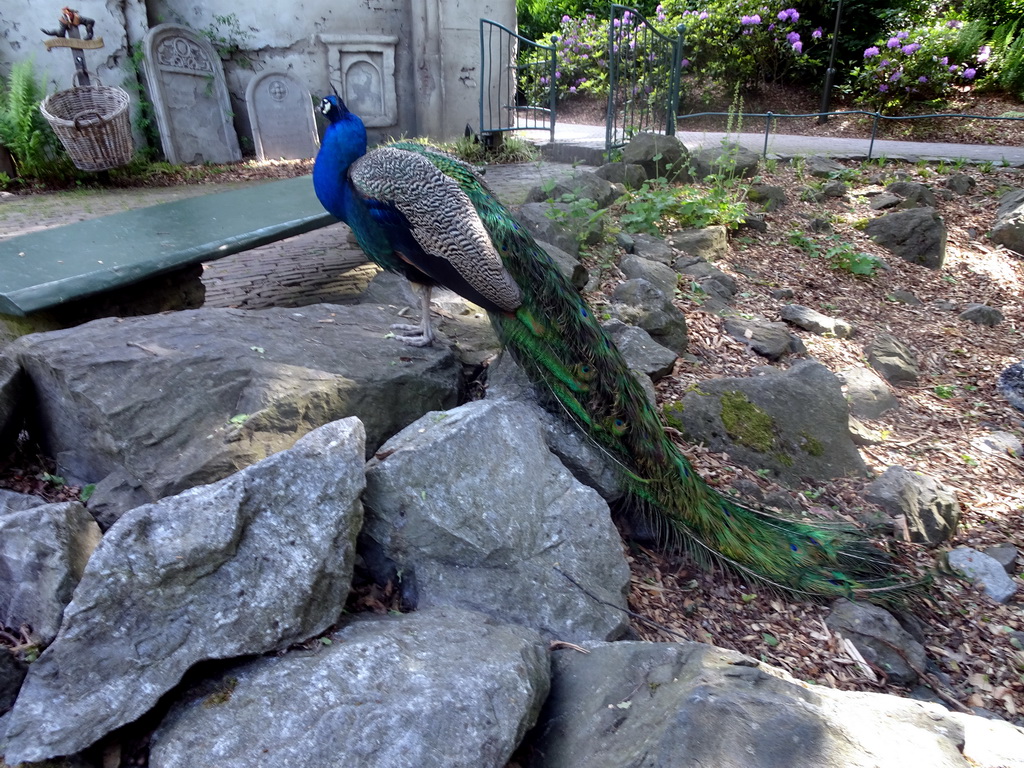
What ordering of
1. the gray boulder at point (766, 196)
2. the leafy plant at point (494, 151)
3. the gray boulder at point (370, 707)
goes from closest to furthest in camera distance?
the gray boulder at point (370, 707)
the gray boulder at point (766, 196)
the leafy plant at point (494, 151)

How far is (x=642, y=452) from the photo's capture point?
2619 millimetres

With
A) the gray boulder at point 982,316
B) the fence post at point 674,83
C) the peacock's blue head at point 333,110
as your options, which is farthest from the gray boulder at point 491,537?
the fence post at point 674,83

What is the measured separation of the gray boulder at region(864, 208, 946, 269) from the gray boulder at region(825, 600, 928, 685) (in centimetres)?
436

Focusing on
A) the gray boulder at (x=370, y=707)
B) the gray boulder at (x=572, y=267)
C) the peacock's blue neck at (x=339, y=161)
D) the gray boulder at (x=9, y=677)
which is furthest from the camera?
the gray boulder at (x=572, y=267)

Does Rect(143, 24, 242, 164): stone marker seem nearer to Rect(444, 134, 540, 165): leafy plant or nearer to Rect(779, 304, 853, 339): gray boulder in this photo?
Rect(444, 134, 540, 165): leafy plant

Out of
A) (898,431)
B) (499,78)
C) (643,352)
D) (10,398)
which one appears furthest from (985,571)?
(499,78)

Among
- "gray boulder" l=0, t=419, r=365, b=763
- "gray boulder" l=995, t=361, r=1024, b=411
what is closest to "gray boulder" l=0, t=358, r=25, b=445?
"gray boulder" l=0, t=419, r=365, b=763

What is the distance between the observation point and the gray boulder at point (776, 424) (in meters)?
3.15

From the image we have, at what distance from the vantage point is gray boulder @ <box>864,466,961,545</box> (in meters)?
2.90

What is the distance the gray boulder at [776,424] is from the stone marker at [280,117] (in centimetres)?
743

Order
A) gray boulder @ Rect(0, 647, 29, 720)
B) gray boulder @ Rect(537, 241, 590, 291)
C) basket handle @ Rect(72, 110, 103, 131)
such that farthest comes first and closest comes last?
basket handle @ Rect(72, 110, 103, 131) < gray boulder @ Rect(537, 241, 590, 291) < gray boulder @ Rect(0, 647, 29, 720)

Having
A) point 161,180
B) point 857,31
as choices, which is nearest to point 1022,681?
point 161,180

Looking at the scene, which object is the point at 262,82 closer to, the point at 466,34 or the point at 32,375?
the point at 466,34

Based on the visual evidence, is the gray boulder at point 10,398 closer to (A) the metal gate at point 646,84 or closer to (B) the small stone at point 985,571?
(B) the small stone at point 985,571
